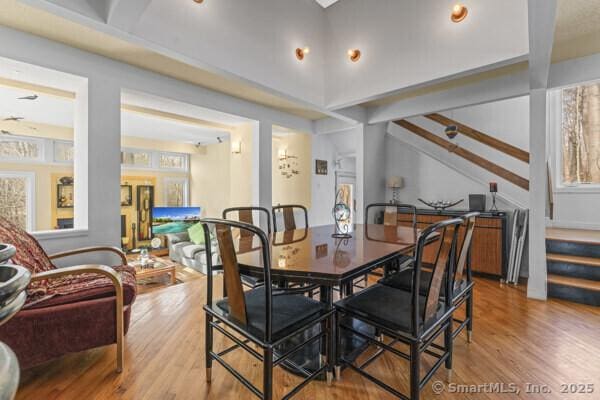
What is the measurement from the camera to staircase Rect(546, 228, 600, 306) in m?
2.99

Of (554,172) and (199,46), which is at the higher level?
(199,46)

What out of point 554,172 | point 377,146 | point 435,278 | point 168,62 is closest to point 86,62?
point 168,62

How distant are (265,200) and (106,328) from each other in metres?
2.63

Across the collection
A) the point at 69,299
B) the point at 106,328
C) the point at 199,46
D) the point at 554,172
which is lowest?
the point at 106,328

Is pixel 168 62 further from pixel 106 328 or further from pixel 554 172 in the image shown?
pixel 554 172

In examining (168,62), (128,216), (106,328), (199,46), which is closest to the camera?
(106,328)

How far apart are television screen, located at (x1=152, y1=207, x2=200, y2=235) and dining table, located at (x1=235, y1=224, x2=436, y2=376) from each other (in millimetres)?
5219

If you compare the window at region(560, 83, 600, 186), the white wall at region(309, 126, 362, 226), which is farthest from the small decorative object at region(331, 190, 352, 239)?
the window at region(560, 83, 600, 186)

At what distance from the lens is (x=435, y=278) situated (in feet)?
4.73

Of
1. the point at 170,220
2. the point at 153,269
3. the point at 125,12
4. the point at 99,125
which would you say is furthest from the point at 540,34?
the point at 170,220

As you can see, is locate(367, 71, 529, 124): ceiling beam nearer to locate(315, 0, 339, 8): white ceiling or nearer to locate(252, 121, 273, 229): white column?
locate(315, 0, 339, 8): white ceiling

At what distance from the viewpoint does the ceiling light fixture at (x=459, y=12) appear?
2646 millimetres

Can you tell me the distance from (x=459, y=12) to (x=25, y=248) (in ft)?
13.3

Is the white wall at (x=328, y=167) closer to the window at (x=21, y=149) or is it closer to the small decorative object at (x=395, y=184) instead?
the small decorative object at (x=395, y=184)
